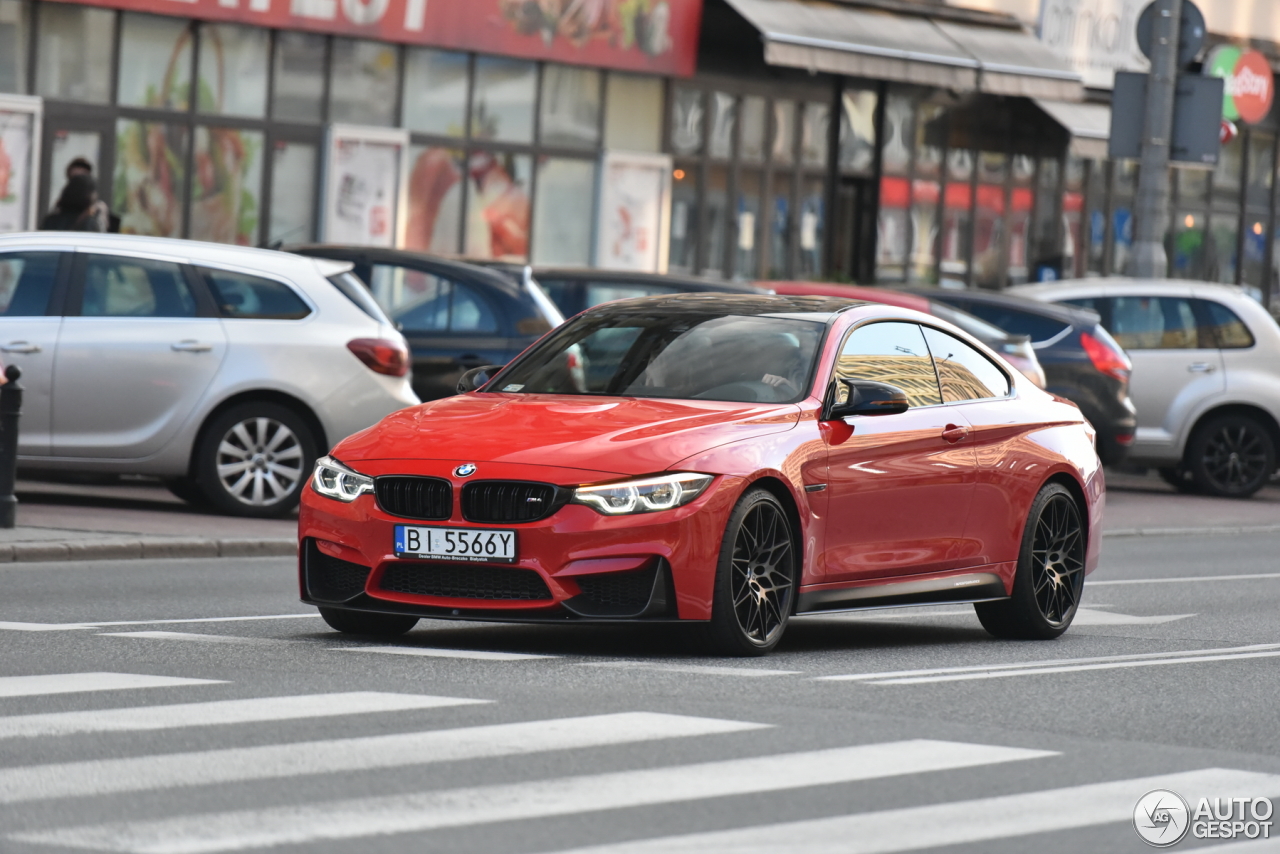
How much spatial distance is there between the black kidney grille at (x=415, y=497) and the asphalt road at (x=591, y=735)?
0.53 m

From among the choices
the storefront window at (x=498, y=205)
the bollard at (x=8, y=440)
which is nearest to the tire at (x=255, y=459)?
the bollard at (x=8, y=440)

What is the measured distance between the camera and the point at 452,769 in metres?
6.46

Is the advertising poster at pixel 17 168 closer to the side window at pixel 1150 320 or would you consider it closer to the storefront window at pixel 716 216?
the storefront window at pixel 716 216

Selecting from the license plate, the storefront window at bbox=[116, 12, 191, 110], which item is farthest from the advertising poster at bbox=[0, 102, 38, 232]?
the license plate

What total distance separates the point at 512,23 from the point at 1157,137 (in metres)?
7.93

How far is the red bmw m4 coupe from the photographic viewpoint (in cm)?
884

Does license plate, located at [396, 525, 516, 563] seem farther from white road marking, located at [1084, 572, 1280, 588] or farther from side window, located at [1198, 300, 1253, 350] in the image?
side window, located at [1198, 300, 1253, 350]

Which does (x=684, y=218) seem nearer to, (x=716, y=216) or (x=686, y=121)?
(x=716, y=216)

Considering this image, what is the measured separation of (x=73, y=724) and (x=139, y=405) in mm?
8365

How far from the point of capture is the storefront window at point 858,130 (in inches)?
1336

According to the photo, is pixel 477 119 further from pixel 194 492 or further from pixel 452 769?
pixel 452 769

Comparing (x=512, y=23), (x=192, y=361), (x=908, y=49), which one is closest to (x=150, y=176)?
(x=512, y=23)

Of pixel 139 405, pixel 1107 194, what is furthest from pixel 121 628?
pixel 1107 194

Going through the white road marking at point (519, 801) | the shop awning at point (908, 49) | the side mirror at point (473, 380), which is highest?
the shop awning at point (908, 49)
